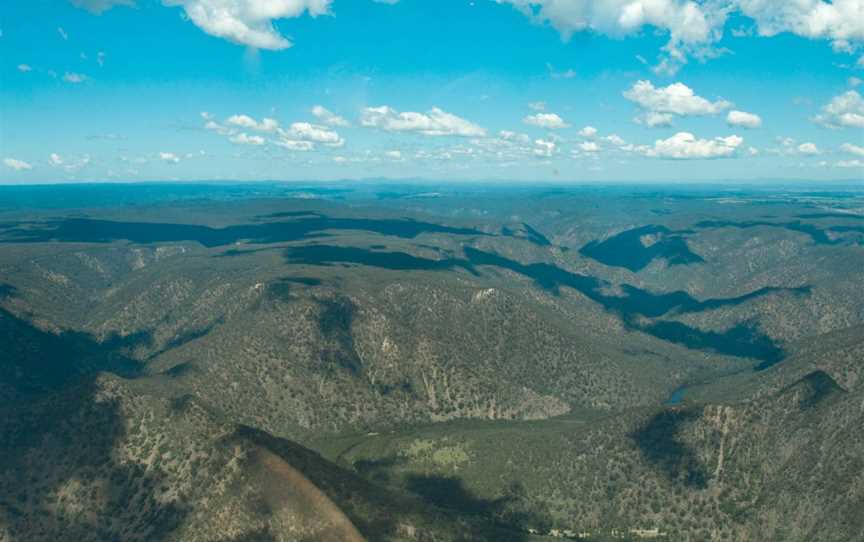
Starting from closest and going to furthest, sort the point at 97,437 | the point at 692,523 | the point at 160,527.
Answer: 1. the point at 160,527
2. the point at 97,437
3. the point at 692,523

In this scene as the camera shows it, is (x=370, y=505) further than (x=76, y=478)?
No

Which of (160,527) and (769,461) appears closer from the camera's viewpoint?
(160,527)

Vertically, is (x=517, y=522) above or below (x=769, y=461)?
below

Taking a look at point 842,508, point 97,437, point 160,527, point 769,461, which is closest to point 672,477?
point 769,461

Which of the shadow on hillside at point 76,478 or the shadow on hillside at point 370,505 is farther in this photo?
the shadow on hillside at point 76,478

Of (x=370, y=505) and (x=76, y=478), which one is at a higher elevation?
(x=370, y=505)

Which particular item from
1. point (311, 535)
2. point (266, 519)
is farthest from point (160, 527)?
point (311, 535)

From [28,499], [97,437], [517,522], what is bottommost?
[517,522]

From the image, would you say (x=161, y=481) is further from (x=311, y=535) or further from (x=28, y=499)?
(x=311, y=535)

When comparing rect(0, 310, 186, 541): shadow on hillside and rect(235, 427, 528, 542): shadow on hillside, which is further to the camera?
rect(0, 310, 186, 541): shadow on hillside

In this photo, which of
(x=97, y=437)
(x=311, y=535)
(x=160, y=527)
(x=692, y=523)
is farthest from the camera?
(x=692, y=523)
